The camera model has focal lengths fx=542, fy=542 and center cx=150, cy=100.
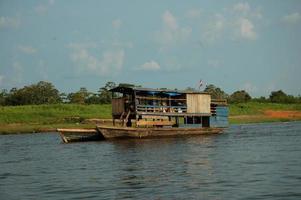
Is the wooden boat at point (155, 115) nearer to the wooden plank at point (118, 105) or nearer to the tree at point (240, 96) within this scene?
the wooden plank at point (118, 105)

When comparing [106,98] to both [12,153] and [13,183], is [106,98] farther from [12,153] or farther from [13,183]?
[13,183]

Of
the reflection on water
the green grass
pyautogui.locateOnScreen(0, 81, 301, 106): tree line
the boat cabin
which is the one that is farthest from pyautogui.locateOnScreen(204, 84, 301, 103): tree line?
the reflection on water

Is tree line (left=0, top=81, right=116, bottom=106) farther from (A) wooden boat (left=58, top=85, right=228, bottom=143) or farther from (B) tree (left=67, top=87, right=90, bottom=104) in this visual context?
(A) wooden boat (left=58, top=85, right=228, bottom=143)

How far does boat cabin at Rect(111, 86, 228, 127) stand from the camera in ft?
139

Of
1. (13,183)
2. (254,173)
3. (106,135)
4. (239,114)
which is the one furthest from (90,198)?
(239,114)

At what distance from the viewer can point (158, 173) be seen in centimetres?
2142

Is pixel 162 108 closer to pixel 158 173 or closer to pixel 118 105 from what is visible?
pixel 118 105

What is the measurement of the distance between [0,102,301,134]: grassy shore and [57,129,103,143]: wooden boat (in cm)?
1865

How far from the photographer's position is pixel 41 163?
27.8 meters

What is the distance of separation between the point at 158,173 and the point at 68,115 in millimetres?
50991

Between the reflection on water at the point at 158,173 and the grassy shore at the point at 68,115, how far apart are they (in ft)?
104

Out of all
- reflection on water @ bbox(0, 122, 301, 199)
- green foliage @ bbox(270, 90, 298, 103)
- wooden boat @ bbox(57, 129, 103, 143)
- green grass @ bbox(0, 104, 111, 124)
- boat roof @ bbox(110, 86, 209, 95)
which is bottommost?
reflection on water @ bbox(0, 122, 301, 199)

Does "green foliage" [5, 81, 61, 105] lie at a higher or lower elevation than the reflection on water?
higher

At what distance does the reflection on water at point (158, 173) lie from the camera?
17.2 metres
